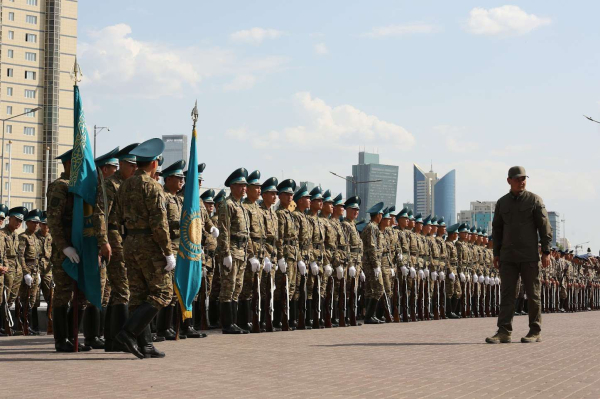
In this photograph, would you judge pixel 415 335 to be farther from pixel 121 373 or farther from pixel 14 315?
pixel 14 315

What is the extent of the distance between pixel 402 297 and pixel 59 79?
280 feet

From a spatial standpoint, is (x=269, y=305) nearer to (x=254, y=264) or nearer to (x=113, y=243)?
(x=254, y=264)

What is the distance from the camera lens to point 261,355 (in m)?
9.45

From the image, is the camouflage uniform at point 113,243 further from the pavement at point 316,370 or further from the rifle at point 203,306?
the rifle at point 203,306

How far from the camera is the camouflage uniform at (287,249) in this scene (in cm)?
1460

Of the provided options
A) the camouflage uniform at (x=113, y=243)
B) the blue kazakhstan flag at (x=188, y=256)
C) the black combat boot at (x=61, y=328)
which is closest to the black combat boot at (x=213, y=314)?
the blue kazakhstan flag at (x=188, y=256)

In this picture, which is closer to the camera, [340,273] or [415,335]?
[415,335]

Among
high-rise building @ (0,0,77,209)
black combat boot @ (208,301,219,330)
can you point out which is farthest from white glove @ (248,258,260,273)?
high-rise building @ (0,0,77,209)

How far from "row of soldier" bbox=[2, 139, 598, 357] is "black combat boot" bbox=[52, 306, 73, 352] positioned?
1 centimetres

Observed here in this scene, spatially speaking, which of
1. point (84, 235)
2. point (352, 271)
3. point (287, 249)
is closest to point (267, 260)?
point (287, 249)

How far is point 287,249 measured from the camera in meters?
14.7

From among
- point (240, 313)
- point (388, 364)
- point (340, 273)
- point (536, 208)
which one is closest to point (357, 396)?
point (388, 364)

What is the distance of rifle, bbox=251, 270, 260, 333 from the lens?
13664 mm

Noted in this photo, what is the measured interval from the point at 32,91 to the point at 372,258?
282 ft
